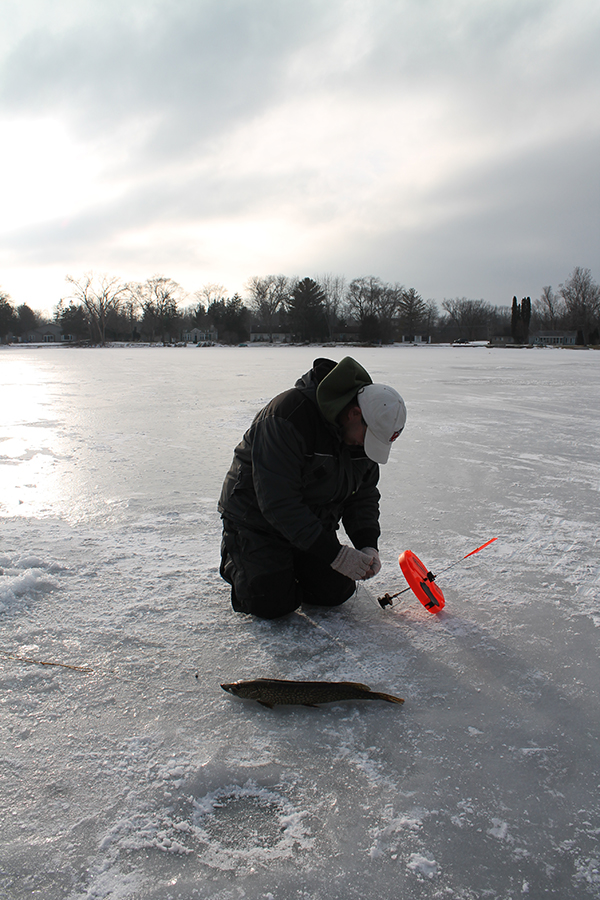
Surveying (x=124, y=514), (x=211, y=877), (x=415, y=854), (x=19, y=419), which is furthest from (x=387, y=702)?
(x=19, y=419)

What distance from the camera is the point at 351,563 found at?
6.98ft

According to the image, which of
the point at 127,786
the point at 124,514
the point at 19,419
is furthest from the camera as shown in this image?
the point at 19,419

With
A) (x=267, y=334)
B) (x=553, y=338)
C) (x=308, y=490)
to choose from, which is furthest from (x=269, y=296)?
(x=308, y=490)

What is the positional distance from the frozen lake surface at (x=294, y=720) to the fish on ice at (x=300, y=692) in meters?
0.03

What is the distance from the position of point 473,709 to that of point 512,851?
50cm

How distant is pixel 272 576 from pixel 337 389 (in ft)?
2.71

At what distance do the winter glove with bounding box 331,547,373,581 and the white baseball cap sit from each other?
387 mm

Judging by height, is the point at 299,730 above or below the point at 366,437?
below

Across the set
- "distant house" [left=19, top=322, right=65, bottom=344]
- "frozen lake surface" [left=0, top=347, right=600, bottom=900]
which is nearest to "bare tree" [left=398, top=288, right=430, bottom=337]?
"distant house" [left=19, top=322, right=65, bottom=344]

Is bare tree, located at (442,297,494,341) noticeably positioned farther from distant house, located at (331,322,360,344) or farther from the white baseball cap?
the white baseball cap

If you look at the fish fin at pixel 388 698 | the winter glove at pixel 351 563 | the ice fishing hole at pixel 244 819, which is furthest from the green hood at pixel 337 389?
the ice fishing hole at pixel 244 819

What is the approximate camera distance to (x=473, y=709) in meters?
1.76

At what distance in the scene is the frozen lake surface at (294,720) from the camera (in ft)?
4.04

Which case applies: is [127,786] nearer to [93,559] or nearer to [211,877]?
[211,877]
